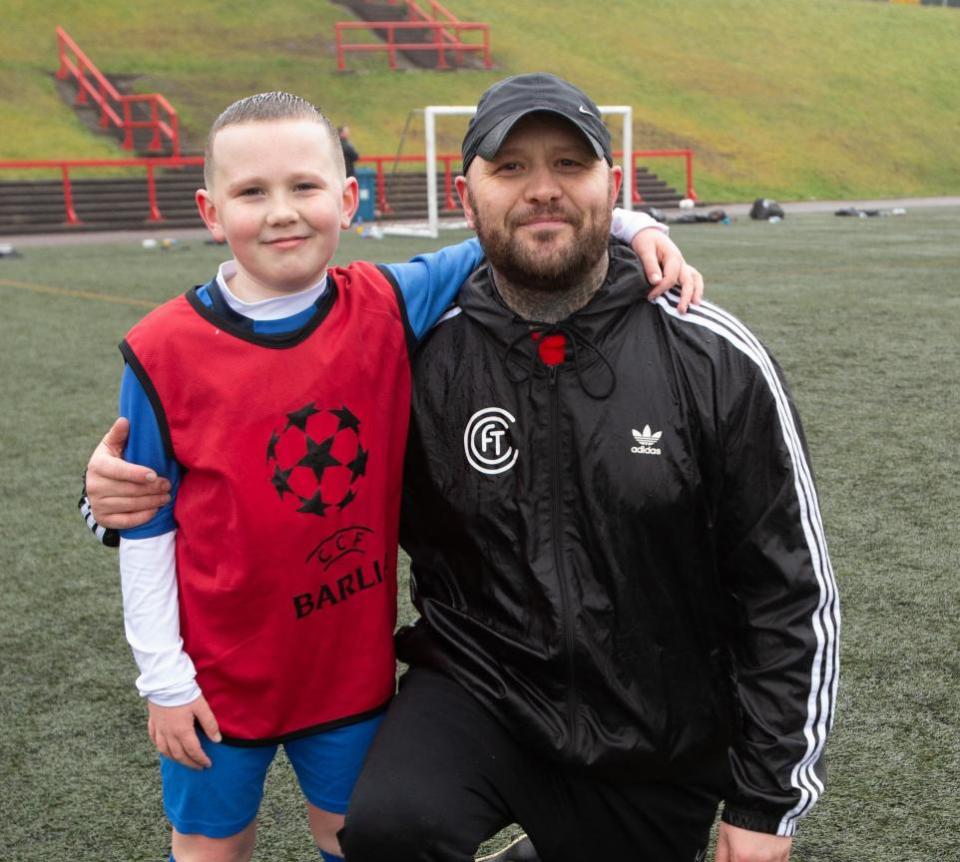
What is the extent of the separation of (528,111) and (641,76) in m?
38.9

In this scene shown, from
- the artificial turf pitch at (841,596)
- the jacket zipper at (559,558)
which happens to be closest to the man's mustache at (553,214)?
the jacket zipper at (559,558)

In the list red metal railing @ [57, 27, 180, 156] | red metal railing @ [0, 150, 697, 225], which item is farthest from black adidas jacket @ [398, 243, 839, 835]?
red metal railing @ [57, 27, 180, 156]

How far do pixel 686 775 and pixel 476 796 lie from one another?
0.40 meters

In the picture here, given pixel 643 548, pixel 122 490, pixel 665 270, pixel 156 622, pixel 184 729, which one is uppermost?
pixel 665 270

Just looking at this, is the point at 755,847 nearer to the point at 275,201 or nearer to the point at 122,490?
the point at 122,490

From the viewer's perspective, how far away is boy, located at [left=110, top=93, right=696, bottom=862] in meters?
2.01

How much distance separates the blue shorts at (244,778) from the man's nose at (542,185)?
37.8 inches

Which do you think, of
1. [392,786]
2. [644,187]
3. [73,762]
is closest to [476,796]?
[392,786]

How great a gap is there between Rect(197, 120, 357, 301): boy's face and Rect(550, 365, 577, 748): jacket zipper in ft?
1.52

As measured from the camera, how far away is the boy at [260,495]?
2.01 metres

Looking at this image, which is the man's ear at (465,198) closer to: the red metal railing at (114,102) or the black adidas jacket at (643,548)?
the black adidas jacket at (643,548)

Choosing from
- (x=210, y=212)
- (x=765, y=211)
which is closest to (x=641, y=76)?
(x=765, y=211)

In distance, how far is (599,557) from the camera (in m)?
2.06

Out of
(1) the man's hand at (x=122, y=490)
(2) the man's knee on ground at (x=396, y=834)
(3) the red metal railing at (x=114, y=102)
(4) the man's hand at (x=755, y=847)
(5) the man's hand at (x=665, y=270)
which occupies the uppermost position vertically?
(5) the man's hand at (x=665, y=270)
